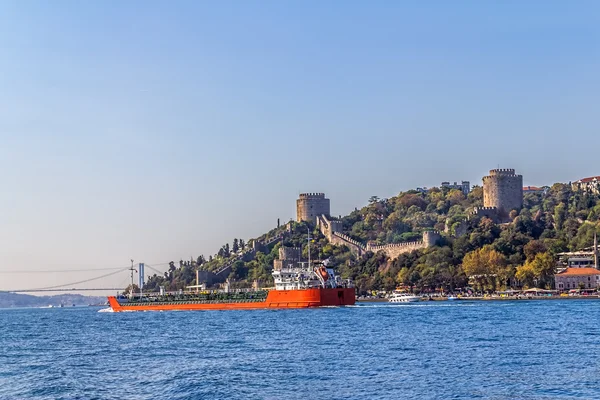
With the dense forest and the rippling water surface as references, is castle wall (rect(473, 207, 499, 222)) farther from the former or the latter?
the rippling water surface

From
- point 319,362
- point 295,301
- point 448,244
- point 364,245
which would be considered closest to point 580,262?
point 448,244

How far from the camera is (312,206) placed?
14725 centimetres

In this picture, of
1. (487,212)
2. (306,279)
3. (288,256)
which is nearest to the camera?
(306,279)

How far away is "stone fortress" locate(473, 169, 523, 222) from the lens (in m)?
126

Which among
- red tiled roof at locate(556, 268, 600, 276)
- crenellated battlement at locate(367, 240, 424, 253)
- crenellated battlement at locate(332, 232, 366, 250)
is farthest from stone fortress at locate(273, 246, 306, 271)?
red tiled roof at locate(556, 268, 600, 276)

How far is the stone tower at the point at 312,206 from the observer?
14688 centimetres

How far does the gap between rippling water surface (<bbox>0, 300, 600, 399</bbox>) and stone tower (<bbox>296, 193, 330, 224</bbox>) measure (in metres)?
97.7

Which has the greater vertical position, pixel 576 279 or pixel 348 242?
pixel 348 242

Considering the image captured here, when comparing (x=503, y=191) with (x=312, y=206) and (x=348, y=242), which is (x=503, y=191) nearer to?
(x=348, y=242)

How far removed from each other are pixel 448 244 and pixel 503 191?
1672cm

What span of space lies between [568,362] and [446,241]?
87234 mm

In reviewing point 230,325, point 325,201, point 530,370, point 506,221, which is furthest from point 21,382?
point 325,201

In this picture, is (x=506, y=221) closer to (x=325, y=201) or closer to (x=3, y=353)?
(x=325, y=201)

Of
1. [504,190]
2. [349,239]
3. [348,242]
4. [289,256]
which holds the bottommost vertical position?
[289,256]
